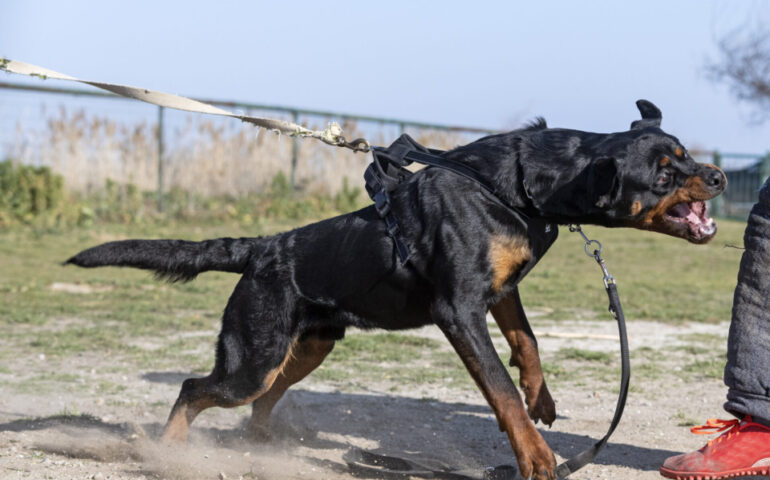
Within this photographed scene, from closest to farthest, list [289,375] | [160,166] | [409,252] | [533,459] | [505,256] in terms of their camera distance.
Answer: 1. [533,459]
2. [505,256]
3. [409,252]
4. [289,375]
5. [160,166]

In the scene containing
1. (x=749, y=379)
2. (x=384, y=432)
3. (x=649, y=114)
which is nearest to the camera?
(x=749, y=379)

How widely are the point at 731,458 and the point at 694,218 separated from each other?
3.39ft

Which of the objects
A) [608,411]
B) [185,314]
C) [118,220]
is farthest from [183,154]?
[608,411]

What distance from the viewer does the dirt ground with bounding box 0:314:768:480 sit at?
400 centimetres

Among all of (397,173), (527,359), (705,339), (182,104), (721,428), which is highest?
(182,104)

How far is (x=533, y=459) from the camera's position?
11.0 ft

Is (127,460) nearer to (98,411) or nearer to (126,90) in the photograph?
(98,411)

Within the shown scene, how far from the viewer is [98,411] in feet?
16.4

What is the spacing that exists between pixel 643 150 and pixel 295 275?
170 centimetres

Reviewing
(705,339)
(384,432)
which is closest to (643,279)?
(705,339)

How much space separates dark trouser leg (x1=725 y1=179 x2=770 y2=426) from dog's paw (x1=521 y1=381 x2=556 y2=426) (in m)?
0.84

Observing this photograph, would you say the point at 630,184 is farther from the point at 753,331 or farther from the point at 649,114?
the point at 753,331

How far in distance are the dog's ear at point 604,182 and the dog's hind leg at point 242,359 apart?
1554mm

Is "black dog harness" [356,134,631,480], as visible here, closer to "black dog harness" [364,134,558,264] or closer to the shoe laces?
"black dog harness" [364,134,558,264]
